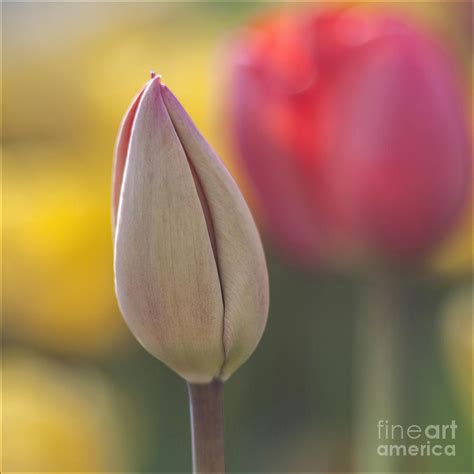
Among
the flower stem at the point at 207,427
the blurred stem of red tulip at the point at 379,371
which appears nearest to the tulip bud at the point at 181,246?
the flower stem at the point at 207,427

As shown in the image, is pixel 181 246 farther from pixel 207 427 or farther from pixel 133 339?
pixel 133 339

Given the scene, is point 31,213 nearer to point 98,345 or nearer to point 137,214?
point 98,345

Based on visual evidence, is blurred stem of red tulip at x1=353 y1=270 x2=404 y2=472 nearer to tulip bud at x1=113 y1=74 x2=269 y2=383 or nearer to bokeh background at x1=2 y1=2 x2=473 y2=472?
bokeh background at x1=2 y1=2 x2=473 y2=472

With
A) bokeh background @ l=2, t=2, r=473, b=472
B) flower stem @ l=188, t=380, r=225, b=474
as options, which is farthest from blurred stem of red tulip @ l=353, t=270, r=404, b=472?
flower stem @ l=188, t=380, r=225, b=474

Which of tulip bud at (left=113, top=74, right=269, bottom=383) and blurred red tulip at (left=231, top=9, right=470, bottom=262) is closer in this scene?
tulip bud at (left=113, top=74, right=269, bottom=383)

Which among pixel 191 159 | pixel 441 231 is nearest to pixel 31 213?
pixel 441 231

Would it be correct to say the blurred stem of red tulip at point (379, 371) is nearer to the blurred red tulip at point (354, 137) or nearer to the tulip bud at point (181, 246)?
the blurred red tulip at point (354, 137)

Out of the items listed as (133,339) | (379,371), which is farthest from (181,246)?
(133,339)
